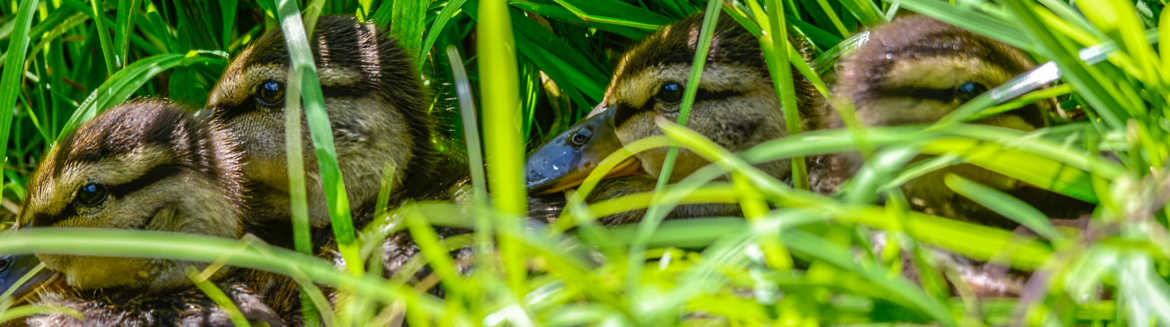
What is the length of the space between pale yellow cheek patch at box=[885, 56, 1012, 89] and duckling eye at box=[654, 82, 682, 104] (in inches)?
20.0

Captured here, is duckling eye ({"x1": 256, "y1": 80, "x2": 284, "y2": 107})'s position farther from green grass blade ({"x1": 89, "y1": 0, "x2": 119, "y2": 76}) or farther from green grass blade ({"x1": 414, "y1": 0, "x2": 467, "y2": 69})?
green grass blade ({"x1": 89, "y1": 0, "x2": 119, "y2": 76})

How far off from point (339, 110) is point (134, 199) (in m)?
0.43

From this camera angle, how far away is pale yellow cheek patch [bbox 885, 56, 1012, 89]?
6.77 feet

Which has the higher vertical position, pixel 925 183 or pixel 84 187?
pixel 925 183

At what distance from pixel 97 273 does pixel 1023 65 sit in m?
1.73

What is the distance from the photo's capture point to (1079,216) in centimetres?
195

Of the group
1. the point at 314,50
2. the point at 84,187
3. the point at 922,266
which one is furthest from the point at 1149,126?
the point at 84,187

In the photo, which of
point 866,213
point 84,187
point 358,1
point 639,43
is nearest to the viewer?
point 866,213

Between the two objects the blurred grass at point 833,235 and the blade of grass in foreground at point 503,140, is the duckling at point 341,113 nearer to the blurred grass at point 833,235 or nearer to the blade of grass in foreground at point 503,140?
the blurred grass at point 833,235

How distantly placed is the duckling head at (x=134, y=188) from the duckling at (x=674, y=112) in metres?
0.63

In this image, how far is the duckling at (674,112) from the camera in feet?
8.16

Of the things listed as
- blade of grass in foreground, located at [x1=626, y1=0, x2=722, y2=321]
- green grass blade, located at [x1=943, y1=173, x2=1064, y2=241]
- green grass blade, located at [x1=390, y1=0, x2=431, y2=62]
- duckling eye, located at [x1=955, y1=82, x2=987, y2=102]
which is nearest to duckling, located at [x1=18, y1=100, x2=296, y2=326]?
green grass blade, located at [x1=390, y1=0, x2=431, y2=62]

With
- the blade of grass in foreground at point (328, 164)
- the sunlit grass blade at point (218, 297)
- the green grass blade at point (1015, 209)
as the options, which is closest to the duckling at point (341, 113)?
the sunlit grass blade at point (218, 297)

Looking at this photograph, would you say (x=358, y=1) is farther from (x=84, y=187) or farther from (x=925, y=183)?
(x=925, y=183)
